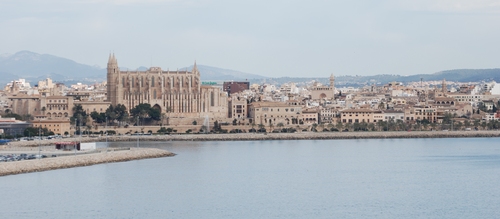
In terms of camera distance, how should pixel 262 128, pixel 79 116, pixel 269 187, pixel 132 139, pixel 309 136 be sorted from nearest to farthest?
pixel 269 187, pixel 132 139, pixel 309 136, pixel 79 116, pixel 262 128

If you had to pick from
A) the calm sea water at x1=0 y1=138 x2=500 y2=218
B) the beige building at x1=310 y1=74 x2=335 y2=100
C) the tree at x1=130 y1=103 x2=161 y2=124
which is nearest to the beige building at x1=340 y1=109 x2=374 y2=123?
the tree at x1=130 y1=103 x2=161 y2=124

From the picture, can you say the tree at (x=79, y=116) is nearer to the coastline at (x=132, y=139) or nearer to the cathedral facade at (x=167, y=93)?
the cathedral facade at (x=167, y=93)

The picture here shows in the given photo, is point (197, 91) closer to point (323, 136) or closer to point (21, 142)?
point (323, 136)

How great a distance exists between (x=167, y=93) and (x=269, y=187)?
46939 mm

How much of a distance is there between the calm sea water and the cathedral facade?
27247mm

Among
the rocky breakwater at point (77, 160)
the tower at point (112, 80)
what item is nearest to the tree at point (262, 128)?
the tower at point (112, 80)

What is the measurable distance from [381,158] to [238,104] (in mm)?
33434

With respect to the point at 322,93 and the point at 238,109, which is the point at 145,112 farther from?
the point at 322,93

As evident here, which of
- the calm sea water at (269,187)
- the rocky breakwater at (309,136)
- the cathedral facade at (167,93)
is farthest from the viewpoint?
the cathedral facade at (167,93)

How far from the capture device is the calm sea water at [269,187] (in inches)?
1313

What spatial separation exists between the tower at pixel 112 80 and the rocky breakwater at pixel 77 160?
28952 mm

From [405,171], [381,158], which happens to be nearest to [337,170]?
[405,171]

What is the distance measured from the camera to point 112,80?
85938mm

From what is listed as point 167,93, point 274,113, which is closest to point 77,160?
point 274,113
